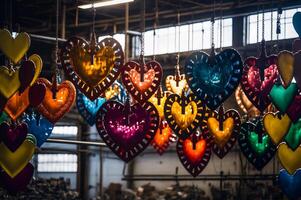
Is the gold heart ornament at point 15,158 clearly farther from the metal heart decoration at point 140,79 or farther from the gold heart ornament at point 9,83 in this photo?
→ the metal heart decoration at point 140,79

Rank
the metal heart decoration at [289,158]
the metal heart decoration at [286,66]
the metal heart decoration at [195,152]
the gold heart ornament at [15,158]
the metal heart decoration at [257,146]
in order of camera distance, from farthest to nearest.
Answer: the metal heart decoration at [195,152]
the metal heart decoration at [257,146]
the metal heart decoration at [289,158]
the gold heart ornament at [15,158]
the metal heart decoration at [286,66]

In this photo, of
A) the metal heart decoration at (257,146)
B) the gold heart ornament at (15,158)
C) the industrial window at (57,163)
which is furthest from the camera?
the industrial window at (57,163)

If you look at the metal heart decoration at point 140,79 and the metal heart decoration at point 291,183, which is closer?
the metal heart decoration at point 291,183

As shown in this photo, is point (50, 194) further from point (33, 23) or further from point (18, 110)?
point (18, 110)

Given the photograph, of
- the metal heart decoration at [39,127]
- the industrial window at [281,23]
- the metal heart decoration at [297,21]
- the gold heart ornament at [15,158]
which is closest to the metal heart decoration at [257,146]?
the metal heart decoration at [297,21]

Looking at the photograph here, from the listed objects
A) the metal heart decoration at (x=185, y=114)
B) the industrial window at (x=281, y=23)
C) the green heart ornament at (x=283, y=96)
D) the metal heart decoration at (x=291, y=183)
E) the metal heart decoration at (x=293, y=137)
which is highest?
the industrial window at (x=281, y=23)

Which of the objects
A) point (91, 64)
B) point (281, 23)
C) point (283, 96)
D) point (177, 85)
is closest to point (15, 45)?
point (91, 64)

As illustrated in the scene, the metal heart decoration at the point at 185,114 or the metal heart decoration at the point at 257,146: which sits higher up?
the metal heart decoration at the point at 185,114

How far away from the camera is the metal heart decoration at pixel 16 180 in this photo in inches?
192

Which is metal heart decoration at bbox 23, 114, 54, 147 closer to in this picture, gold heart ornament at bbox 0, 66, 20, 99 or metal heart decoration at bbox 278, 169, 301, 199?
gold heart ornament at bbox 0, 66, 20, 99

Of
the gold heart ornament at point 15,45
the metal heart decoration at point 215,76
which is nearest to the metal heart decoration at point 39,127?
the gold heart ornament at point 15,45

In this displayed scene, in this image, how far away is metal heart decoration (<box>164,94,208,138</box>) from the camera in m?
5.75

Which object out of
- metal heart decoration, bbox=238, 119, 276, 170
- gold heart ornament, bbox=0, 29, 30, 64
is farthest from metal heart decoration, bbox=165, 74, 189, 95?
gold heart ornament, bbox=0, 29, 30, 64

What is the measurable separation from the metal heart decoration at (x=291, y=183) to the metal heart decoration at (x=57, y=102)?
1842 mm
